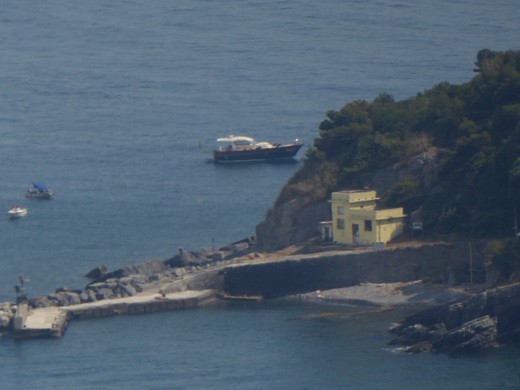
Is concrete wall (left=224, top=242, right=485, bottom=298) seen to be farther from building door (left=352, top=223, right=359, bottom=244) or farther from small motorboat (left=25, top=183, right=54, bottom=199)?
small motorboat (left=25, top=183, right=54, bottom=199)

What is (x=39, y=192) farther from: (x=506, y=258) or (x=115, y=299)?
(x=506, y=258)

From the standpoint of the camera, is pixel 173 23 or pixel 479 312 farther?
pixel 173 23

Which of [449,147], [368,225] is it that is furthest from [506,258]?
[449,147]

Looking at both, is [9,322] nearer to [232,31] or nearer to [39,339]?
[39,339]

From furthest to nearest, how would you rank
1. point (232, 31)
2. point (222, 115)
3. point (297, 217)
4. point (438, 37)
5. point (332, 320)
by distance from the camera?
point (232, 31), point (438, 37), point (222, 115), point (297, 217), point (332, 320)

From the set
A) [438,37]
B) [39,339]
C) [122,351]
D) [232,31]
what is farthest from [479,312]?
[232,31]

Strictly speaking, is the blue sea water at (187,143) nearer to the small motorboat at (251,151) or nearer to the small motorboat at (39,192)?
the small motorboat at (39,192)

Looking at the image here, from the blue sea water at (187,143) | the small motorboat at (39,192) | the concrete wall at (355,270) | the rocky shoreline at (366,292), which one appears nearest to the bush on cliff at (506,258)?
the rocky shoreline at (366,292)

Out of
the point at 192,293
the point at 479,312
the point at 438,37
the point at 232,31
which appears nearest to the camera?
the point at 479,312
